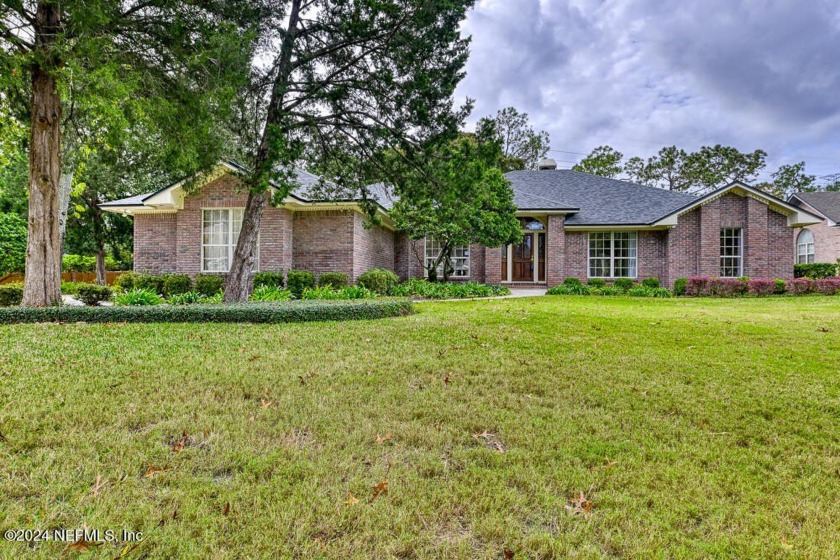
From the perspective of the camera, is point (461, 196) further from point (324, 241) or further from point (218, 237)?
point (218, 237)

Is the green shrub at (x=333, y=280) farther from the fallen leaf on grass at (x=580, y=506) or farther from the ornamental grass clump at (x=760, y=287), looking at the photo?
the ornamental grass clump at (x=760, y=287)

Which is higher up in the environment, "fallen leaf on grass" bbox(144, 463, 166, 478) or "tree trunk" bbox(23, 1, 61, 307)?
"tree trunk" bbox(23, 1, 61, 307)

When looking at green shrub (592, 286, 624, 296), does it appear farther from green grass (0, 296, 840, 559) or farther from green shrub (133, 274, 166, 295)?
green shrub (133, 274, 166, 295)

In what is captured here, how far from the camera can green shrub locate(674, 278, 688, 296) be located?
15.2 m

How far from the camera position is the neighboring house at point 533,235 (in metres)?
14.0

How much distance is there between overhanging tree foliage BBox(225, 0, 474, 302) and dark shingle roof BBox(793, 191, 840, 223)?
1024 inches

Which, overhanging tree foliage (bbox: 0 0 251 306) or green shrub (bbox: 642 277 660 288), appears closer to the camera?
overhanging tree foliage (bbox: 0 0 251 306)

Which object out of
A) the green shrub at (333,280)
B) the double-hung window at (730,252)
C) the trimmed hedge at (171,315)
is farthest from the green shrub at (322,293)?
the double-hung window at (730,252)

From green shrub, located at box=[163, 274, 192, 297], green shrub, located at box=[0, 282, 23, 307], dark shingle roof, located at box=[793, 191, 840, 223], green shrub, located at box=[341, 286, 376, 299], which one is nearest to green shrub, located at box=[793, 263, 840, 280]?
dark shingle roof, located at box=[793, 191, 840, 223]

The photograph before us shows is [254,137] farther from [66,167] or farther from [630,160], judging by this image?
[630,160]

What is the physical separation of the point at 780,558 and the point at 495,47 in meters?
17.6

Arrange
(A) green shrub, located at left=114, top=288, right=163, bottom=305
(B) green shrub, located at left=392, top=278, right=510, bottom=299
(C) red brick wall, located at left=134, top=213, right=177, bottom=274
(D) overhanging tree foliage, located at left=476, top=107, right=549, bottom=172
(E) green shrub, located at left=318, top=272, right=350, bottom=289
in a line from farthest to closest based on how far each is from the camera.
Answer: (D) overhanging tree foliage, located at left=476, top=107, right=549, bottom=172 → (C) red brick wall, located at left=134, top=213, right=177, bottom=274 → (B) green shrub, located at left=392, top=278, right=510, bottom=299 → (E) green shrub, located at left=318, top=272, right=350, bottom=289 → (A) green shrub, located at left=114, top=288, right=163, bottom=305

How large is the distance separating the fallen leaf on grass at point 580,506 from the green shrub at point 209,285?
1369 centimetres

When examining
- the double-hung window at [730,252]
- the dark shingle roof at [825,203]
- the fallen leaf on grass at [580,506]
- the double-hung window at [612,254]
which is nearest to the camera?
the fallen leaf on grass at [580,506]
